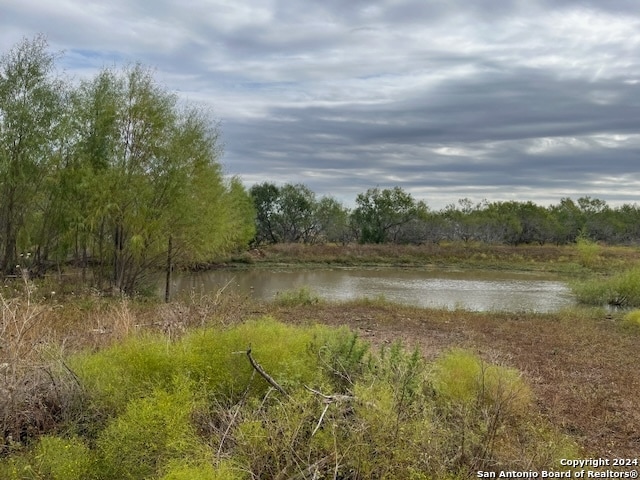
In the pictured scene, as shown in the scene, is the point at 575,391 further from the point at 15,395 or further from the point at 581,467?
the point at 15,395

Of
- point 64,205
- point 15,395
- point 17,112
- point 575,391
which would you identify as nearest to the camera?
point 15,395

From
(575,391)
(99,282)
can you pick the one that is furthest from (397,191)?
(575,391)

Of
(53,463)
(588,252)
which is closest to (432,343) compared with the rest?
(53,463)

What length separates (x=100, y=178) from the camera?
17016mm

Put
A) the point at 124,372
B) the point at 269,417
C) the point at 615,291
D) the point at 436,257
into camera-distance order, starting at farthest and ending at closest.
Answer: the point at 436,257 < the point at 615,291 < the point at 124,372 < the point at 269,417

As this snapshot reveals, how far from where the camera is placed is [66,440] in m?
3.86

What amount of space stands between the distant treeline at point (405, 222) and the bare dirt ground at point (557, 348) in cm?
3671

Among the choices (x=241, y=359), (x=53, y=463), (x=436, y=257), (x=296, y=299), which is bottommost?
(x=436, y=257)

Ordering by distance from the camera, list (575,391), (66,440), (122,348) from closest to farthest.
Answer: (66,440) < (122,348) < (575,391)

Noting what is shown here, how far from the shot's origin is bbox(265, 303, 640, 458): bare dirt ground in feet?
18.5

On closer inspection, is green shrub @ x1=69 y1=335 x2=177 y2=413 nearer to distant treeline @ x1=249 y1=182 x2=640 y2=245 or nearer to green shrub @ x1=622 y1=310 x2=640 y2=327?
green shrub @ x1=622 y1=310 x2=640 y2=327

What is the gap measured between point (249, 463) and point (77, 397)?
174 cm

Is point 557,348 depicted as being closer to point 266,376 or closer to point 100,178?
point 266,376

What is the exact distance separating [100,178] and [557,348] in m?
13.7
